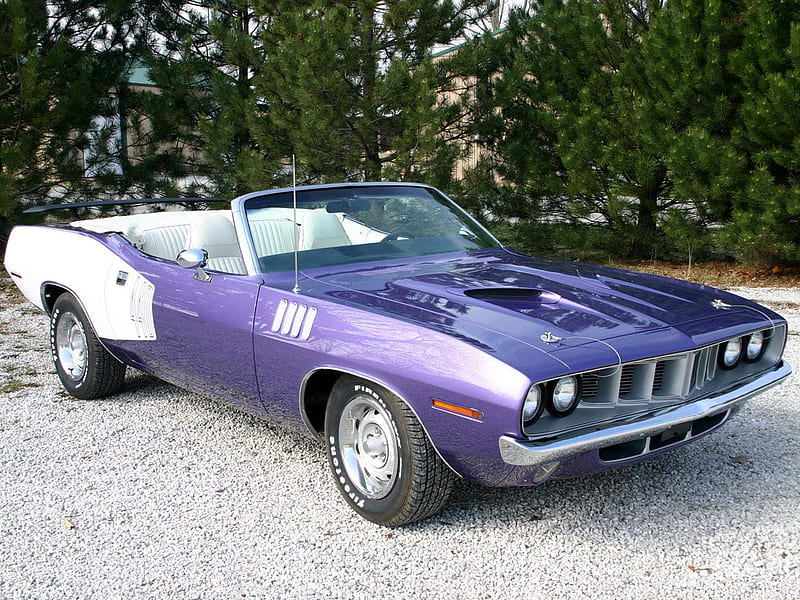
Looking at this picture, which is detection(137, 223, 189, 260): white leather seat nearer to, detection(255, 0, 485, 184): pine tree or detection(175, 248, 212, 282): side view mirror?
detection(175, 248, 212, 282): side view mirror

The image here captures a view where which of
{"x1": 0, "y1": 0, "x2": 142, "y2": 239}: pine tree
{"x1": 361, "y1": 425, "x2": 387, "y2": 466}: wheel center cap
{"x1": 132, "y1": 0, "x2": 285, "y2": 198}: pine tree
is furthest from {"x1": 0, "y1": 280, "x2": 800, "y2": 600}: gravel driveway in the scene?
{"x1": 132, "y1": 0, "x2": 285, "y2": 198}: pine tree

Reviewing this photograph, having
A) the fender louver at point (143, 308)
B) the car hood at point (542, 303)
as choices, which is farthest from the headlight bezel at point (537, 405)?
the fender louver at point (143, 308)

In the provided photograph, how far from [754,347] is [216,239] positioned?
112 inches

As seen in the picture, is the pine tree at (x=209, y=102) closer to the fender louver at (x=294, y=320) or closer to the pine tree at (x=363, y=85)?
the pine tree at (x=363, y=85)

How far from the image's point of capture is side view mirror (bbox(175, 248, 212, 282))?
4.06 meters

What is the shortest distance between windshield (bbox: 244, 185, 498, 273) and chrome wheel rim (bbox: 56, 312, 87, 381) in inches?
74.9

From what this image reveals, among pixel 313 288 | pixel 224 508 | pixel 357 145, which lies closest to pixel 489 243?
pixel 313 288

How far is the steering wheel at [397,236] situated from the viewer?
4535mm

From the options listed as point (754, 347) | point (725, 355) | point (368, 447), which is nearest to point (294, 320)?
point (368, 447)

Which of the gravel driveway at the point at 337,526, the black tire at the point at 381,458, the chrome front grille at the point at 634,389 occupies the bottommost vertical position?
the gravel driveway at the point at 337,526

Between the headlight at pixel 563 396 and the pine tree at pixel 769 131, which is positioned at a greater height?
the pine tree at pixel 769 131

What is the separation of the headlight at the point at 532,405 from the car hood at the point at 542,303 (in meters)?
0.17

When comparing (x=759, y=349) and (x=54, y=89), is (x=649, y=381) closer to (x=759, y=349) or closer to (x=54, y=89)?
(x=759, y=349)

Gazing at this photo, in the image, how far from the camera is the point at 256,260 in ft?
13.4
